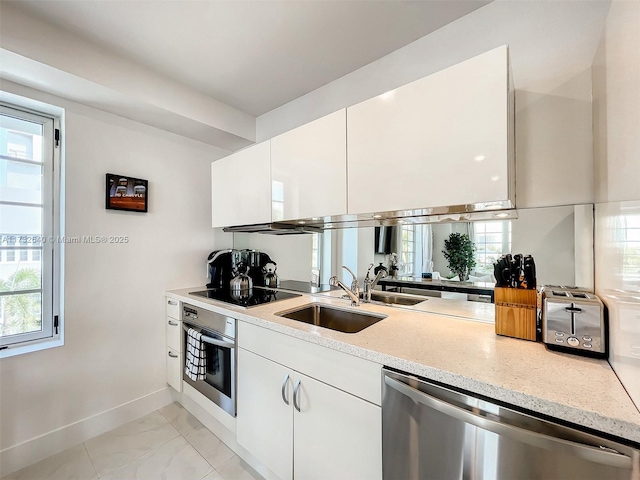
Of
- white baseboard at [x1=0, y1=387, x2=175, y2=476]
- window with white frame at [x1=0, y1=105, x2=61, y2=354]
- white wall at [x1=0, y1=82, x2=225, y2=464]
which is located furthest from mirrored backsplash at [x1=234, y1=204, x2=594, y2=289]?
window with white frame at [x1=0, y1=105, x2=61, y2=354]

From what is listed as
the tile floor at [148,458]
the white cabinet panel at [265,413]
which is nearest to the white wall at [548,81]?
the white cabinet panel at [265,413]

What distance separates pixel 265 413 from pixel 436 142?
1.54 metres

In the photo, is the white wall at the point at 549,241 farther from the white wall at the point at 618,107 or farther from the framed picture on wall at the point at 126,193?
the framed picture on wall at the point at 126,193

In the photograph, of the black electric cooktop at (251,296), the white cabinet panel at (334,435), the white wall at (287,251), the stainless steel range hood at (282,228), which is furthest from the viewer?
the white wall at (287,251)

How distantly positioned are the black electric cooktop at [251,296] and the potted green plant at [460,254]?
1078 mm

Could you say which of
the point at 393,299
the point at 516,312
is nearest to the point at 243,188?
the point at 393,299

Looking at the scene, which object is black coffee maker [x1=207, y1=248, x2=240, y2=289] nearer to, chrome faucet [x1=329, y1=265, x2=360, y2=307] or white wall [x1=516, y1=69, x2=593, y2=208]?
chrome faucet [x1=329, y1=265, x2=360, y2=307]

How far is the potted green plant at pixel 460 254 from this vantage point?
1.44 metres

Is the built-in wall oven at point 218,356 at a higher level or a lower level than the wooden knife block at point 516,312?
lower

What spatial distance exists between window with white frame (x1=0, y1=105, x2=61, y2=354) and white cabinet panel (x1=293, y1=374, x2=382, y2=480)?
5.83 ft

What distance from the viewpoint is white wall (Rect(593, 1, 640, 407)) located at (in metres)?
0.69

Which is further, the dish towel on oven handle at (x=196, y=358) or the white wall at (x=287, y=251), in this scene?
the white wall at (x=287, y=251)

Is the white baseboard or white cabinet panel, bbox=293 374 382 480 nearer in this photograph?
white cabinet panel, bbox=293 374 382 480

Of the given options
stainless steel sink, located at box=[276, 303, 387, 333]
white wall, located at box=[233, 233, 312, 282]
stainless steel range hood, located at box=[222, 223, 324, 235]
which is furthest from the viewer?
white wall, located at box=[233, 233, 312, 282]
